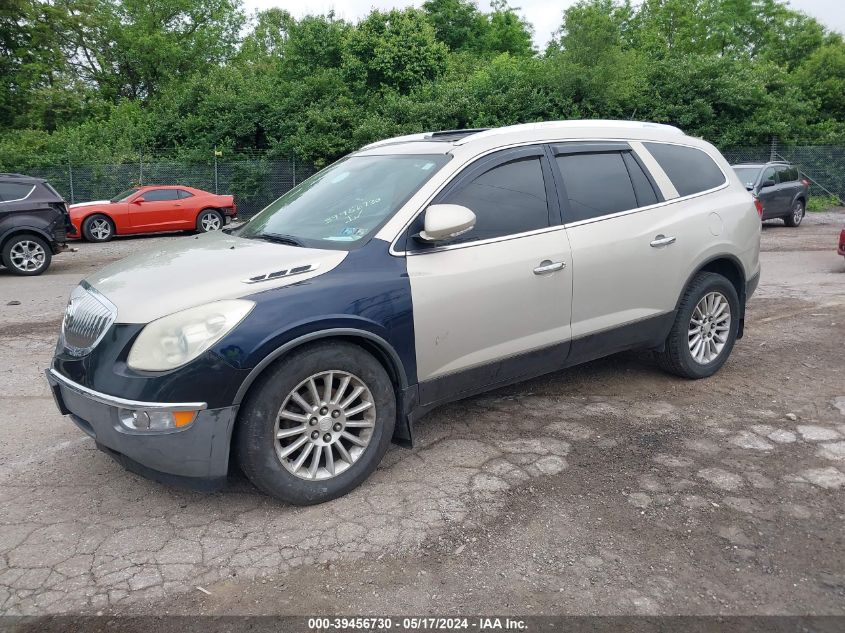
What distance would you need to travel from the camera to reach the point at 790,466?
3.88 meters

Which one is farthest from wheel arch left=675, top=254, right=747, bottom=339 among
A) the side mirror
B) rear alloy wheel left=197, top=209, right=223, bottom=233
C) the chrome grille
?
rear alloy wheel left=197, top=209, right=223, bottom=233

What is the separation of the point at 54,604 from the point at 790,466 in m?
3.64

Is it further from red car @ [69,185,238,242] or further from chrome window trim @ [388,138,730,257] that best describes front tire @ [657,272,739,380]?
Result: red car @ [69,185,238,242]

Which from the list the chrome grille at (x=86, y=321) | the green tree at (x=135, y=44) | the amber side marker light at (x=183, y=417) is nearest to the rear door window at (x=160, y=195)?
the chrome grille at (x=86, y=321)

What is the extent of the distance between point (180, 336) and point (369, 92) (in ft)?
84.5

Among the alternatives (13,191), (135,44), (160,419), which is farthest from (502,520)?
(135,44)

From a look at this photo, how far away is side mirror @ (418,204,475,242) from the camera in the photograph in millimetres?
3682

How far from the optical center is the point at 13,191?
11.9m

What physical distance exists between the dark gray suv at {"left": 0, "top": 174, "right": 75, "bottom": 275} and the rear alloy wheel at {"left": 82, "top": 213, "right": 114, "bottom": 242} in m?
5.22

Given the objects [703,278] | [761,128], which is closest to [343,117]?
[761,128]

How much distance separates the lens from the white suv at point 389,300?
→ 3.20 m

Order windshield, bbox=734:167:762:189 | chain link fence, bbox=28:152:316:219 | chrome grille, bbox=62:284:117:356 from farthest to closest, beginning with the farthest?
chain link fence, bbox=28:152:316:219 < windshield, bbox=734:167:762:189 < chrome grille, bbox=62:284:117:356

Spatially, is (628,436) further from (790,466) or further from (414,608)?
(414,608)

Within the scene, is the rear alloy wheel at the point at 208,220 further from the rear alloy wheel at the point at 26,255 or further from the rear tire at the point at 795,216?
the rear tire at the point at 795,216
